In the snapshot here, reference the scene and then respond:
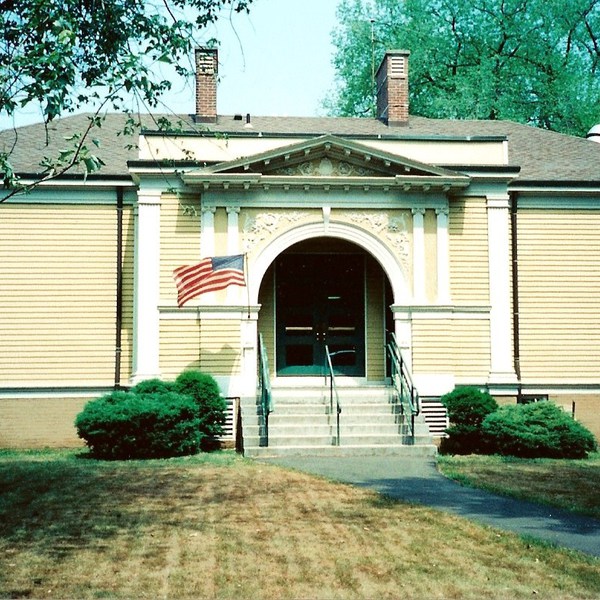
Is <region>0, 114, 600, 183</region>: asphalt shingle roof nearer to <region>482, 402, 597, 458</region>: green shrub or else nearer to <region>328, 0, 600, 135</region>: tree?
<region>482, 402, 597, 458</region>: green shrub

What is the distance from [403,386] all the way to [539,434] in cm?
290

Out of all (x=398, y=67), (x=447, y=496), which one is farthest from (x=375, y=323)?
(x=447, y=496)

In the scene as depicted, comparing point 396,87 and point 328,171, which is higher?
point 396,87

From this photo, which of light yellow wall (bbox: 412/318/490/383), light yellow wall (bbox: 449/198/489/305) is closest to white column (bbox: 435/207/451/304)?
light yellow wall (bbox: 449/198/489/305)

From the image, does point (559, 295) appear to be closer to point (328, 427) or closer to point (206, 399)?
point (328, 427)

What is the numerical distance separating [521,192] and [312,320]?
17.7ft

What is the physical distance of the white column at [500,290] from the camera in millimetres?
17625

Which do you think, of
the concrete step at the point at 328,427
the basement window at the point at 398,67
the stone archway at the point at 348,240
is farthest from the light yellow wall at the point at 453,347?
the basement window at the point at 398,67

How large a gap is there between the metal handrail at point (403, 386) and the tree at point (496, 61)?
18210mm

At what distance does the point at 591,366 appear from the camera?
18562mm

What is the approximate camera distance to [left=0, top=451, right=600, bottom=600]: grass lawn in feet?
21.5

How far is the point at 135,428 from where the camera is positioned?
565 inches

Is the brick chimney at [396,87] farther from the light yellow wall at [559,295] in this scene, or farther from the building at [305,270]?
the light yellow wall at [559,295]

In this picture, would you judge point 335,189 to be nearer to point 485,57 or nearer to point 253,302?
point 253,302
